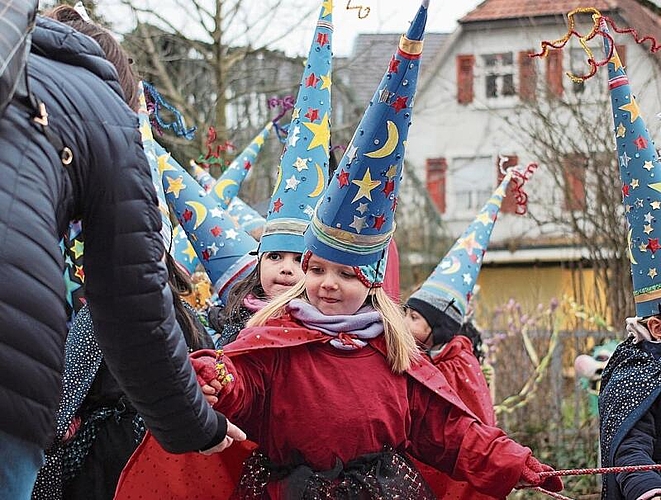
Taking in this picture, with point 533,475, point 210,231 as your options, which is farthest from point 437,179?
point 533,475

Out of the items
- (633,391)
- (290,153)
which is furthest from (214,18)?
(633,391)

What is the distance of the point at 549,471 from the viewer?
4031 millimetres

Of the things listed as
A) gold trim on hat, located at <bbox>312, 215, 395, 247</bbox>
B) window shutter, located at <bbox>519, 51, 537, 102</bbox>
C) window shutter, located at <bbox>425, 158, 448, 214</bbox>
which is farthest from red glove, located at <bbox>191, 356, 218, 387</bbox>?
window shutter, located at <bbox>425, 158, 448, 214</bbox>

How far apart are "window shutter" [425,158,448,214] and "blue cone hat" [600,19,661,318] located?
23851mm

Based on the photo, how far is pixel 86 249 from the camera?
2609 millimetres

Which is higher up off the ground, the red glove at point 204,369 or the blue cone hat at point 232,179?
the blue cone hat at point 232,179

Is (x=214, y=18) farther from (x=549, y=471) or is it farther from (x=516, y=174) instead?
(x=549, y=471)

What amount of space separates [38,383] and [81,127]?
1.75 feet

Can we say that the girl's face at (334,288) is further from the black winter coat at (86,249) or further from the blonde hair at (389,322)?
the black winter coat at (86,249)

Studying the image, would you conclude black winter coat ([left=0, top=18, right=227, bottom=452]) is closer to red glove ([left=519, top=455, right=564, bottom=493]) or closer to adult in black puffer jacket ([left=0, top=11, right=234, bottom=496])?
adult in black puffer jacket ([left=0, top=11, right=234, bottom=496])

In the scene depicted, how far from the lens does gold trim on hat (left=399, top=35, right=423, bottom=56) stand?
159 inches

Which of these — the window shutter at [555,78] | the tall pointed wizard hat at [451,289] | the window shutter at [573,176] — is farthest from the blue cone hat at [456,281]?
the window shutter at [555,78]

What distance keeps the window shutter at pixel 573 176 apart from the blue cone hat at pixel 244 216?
16.3 ft

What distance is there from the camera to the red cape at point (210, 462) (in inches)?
159
